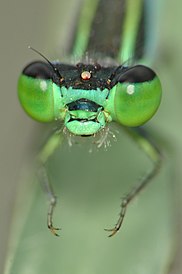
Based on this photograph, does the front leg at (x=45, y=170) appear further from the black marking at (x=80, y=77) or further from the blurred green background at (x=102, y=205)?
the black marking at (x=80, y=77)

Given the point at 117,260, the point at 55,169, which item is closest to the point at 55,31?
the point at 55,169

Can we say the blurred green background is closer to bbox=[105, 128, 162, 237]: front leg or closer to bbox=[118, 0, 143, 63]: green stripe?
bbox=[105, 128, 162, 237]: front leg

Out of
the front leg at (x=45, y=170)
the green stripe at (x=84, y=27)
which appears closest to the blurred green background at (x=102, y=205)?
the front leg at (x=45, y=170)

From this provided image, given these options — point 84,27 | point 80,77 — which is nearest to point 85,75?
point 80,77

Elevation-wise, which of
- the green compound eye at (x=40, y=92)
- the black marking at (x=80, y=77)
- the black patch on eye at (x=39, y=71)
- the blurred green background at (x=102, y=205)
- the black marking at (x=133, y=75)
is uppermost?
the black marking at (x=133, y=75)

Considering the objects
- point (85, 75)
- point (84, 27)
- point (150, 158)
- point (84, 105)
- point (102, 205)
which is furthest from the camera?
point (84, 27)

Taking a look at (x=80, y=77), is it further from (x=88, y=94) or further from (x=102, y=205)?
(x=102, y=205)
